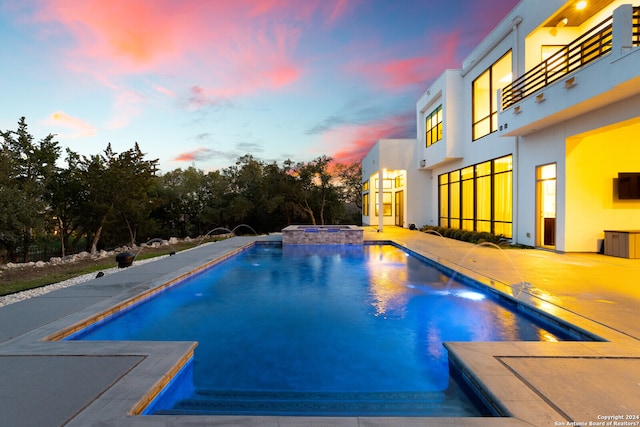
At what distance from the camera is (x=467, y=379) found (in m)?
2.88

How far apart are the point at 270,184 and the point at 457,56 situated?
550 inches

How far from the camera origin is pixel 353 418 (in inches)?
87.3

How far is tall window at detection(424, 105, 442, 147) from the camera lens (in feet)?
53.4

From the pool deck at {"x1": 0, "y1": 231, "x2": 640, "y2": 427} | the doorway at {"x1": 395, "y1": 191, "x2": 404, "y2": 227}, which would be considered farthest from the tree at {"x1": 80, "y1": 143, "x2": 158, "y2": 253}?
the pool deck at {"x1": 0, "y1": 231, "x2": 640, "y2": 427}

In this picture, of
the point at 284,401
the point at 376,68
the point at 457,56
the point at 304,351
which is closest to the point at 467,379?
the point at 284,401

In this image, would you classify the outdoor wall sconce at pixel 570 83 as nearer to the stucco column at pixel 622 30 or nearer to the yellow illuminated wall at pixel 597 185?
the stucco column at pixel 622 30

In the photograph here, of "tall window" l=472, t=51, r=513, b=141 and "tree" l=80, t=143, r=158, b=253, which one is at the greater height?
"tall window" l=472, t=51, r=513, b=141

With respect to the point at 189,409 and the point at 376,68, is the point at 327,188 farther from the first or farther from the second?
the point at 189,409

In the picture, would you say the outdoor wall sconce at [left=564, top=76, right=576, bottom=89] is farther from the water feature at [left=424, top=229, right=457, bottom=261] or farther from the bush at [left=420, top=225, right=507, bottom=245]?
the bush at [left=420, top=225, right=507, bottom=245]

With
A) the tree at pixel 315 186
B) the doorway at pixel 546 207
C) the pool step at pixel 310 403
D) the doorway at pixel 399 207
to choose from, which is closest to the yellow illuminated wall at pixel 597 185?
the doorway at pixel 546 207

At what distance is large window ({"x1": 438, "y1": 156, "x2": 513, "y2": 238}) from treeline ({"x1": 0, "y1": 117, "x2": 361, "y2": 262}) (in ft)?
34.4

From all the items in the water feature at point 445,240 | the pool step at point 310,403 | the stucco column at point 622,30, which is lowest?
the pool step at point 310,403

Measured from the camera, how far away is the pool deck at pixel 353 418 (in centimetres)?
216

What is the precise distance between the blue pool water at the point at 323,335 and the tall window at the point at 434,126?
10.4m
